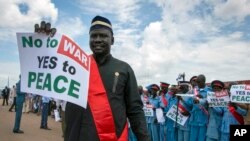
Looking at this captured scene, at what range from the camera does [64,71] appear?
9.42 ft

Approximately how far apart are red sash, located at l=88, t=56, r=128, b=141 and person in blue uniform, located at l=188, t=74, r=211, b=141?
5682 mm

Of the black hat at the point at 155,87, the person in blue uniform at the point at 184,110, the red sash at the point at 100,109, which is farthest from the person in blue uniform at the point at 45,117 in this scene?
the red sash at the point at 100,109

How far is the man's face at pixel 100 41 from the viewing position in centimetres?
319

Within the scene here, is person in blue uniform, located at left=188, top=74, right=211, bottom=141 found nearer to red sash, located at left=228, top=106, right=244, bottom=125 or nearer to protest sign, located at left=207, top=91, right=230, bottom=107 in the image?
protest sign, located at left=207, top=91, right=230, bottom=107

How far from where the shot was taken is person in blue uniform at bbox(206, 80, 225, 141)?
809 centimetres

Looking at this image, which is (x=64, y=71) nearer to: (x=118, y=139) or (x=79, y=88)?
(x=79, y=88)

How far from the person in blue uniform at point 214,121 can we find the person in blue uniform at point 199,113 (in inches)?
10.7

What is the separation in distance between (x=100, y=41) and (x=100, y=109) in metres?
0.55

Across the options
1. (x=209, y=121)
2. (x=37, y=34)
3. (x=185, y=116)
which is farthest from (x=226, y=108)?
(x=37, y=34)

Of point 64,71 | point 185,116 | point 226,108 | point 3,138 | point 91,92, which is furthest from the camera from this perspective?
point 3,138

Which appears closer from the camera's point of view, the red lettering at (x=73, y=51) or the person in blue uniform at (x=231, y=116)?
the red lettering at (x=73, y=51)

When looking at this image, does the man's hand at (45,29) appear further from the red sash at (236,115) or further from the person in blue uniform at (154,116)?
the person in blue uniform at (154,116)

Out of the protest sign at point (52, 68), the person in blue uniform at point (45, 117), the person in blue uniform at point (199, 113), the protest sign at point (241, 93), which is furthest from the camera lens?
the person in blue uniform at point (45, 117)

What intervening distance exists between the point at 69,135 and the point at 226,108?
5.42 meters
